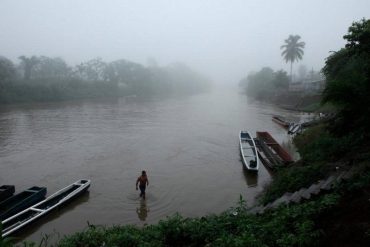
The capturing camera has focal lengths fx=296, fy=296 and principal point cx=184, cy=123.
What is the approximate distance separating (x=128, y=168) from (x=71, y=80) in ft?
204

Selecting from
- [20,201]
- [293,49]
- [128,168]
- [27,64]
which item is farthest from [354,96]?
[27,64]

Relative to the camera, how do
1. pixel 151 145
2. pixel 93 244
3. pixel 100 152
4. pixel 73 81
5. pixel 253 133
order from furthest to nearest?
pixel 73 81 < pixel 253 133 < pixel 151 145 < pixel 100 152 < pixel 93 244

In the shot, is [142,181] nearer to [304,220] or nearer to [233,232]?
[233,232]

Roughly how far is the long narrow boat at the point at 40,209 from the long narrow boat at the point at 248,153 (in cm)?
846

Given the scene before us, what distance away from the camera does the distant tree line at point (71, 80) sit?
5806 cm

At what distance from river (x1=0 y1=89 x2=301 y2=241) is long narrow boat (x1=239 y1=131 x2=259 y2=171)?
60 centimetres

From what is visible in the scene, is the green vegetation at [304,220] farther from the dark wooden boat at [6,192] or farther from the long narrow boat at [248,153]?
the dark wooden boat at [6,192]

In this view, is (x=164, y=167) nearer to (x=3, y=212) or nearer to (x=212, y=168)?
(x=212, y=168)

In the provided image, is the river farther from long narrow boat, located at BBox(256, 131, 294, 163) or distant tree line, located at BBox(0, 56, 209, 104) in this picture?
distant tree line, located at BBox(0, 56, 209, 104)

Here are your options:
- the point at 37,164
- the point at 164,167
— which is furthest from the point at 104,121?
the point at 164,167

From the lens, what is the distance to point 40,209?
11492mm

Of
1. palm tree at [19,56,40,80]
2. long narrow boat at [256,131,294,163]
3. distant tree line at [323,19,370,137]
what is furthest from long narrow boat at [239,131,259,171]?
palm tree at [19,56,40,80]

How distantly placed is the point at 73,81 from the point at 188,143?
57607 mm

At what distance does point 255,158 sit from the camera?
17.4 m
